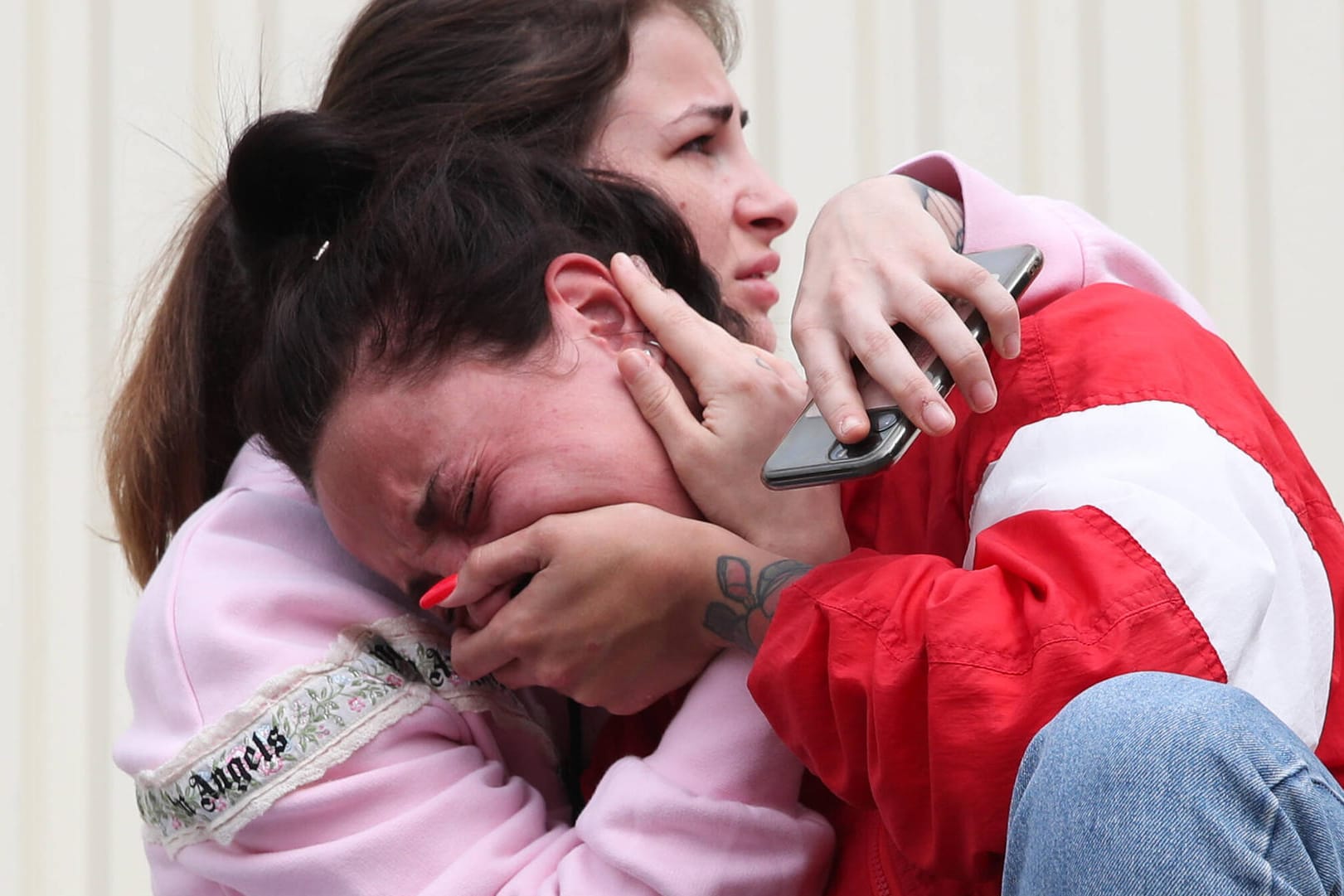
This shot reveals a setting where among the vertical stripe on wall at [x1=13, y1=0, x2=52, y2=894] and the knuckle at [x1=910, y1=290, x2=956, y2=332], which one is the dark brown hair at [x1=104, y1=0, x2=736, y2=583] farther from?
the vertical stripe on wall at [x1=13, y1=0, x2=52, y2=894]

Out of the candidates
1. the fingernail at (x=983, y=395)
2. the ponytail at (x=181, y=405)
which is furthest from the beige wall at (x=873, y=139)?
the fingernail at (x=983, y=395)

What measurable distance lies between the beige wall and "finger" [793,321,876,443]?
1097 millimetres

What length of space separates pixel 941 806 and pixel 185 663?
0.55 metres

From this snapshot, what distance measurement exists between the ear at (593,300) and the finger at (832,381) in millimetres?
162

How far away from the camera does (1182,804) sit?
0.59 m

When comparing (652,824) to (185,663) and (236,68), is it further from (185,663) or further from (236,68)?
(236,68)

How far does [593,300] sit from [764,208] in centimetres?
29

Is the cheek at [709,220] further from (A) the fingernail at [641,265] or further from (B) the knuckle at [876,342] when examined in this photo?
(B) the knuckle at [876,342]

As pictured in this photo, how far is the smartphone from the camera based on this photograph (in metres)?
0.80

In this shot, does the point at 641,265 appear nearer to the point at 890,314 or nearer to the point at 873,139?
the point at 890,314

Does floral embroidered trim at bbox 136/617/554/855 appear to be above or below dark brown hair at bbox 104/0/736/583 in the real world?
below

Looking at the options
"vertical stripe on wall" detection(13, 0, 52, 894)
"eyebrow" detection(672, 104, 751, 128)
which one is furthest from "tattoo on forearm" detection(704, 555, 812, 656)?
"vertical stripe on wall" detection(13, 0, 52, 894)

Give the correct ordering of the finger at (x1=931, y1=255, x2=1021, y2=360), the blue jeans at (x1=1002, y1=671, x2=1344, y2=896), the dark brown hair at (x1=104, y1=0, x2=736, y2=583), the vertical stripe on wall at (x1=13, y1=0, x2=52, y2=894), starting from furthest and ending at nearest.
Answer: the vertical stripe on wall at (x1=13, y1=0, x2=52, y2=894)
the dark brown hair at (x1=104, y1=0, x2=736, y2=583)
the finger at (x1=931, y1=255, x2=1021, y2=360)
the blue jeans at (x1=1002, y1=671, x2=1344, y2=896)

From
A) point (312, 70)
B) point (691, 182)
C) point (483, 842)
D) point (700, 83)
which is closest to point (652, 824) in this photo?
point (483, 842)
